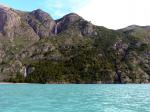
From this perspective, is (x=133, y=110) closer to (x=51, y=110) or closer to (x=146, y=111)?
(x=146, y=111)

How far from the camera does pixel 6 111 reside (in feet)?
206

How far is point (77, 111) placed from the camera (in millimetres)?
62344

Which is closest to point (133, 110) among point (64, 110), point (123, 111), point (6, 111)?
point (123, 111)

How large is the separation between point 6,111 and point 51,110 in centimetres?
861

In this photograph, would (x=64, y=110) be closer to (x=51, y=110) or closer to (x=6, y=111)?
(x=51, y=110)

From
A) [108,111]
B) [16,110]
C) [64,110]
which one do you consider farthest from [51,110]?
[108,111]

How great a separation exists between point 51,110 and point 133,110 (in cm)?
1591

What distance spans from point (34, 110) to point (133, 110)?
62.9 ft

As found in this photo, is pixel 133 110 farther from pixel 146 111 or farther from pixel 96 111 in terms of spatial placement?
pixel 96 111

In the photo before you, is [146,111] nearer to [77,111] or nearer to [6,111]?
[77,111]

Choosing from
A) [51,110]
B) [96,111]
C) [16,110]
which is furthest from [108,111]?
[16,110]

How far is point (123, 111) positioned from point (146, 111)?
13.9ft

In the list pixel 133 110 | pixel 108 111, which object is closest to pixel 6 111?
pixel 108 111

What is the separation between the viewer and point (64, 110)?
6425cm
